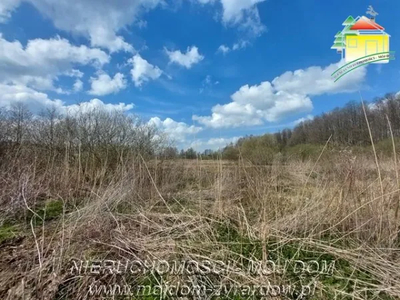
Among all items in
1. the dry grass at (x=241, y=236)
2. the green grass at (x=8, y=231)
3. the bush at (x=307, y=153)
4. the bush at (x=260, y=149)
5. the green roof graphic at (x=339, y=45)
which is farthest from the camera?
the green roof graphic at (x=339, y=45)

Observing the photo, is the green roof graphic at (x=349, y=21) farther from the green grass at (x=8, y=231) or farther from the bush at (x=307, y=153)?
the green grass at (x=8, y=231)

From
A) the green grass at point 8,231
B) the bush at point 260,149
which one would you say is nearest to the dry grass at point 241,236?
the green grass at point 8,231

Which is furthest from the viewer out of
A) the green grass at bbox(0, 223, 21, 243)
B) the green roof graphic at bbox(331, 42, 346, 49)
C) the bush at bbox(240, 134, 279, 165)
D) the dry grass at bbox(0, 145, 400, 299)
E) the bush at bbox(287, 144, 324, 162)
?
the green roof graphic at bbox(331, 42, 346, 49)

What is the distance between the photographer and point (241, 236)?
2.87 meters

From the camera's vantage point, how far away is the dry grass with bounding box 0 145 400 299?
2.05 metres

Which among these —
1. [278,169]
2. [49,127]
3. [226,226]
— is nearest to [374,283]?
[226,226]

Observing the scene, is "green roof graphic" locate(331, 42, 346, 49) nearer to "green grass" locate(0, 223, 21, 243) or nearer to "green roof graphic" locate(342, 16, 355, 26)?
"green roof graphic" locate(342, 16, 355, 26)

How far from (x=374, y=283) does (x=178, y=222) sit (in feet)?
7.01

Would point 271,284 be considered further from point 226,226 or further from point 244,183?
point 244,183

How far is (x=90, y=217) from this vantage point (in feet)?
10.1

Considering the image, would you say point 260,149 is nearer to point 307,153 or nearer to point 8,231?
point 307,153

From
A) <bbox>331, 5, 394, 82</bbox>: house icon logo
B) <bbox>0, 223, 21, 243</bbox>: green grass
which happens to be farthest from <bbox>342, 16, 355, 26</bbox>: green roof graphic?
<bbox>0, 223, 21, 243</bbox>: green grass

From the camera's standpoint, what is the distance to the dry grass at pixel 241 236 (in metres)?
2.05

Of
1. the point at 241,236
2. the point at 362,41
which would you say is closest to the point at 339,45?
the point at 362,41
